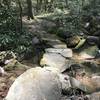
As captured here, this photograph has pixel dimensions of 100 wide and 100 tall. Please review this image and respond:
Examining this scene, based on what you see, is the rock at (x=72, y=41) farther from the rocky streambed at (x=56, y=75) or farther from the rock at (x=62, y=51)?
the rock at (x=62, y=51)

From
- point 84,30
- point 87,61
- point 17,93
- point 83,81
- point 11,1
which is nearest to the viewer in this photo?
point 17,93

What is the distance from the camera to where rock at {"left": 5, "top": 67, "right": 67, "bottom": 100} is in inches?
217

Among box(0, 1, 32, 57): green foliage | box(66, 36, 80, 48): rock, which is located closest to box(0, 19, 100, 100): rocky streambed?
box(66, 36, 80, 48): rock

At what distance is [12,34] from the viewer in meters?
9.44

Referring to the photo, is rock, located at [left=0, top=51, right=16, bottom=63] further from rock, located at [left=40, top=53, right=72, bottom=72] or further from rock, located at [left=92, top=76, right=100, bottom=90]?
rock, located at [left=92, top=76, right=100, bottom=90]

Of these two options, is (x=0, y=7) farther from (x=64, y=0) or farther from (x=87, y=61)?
(x=64, y=0)

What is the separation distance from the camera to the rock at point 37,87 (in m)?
5.52

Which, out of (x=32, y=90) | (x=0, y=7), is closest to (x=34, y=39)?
(x=0, y=7)

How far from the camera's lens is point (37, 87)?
5.80 metres

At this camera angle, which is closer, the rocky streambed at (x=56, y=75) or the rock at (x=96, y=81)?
the rocky streambed at (x=56, y=75)

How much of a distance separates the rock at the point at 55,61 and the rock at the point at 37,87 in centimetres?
192

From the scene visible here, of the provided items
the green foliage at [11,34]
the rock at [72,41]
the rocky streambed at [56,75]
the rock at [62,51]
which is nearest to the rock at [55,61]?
the rocky streambed at [56,75]

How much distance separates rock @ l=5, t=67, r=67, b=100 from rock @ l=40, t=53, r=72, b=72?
75.7 inches

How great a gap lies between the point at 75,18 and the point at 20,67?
6725mm
